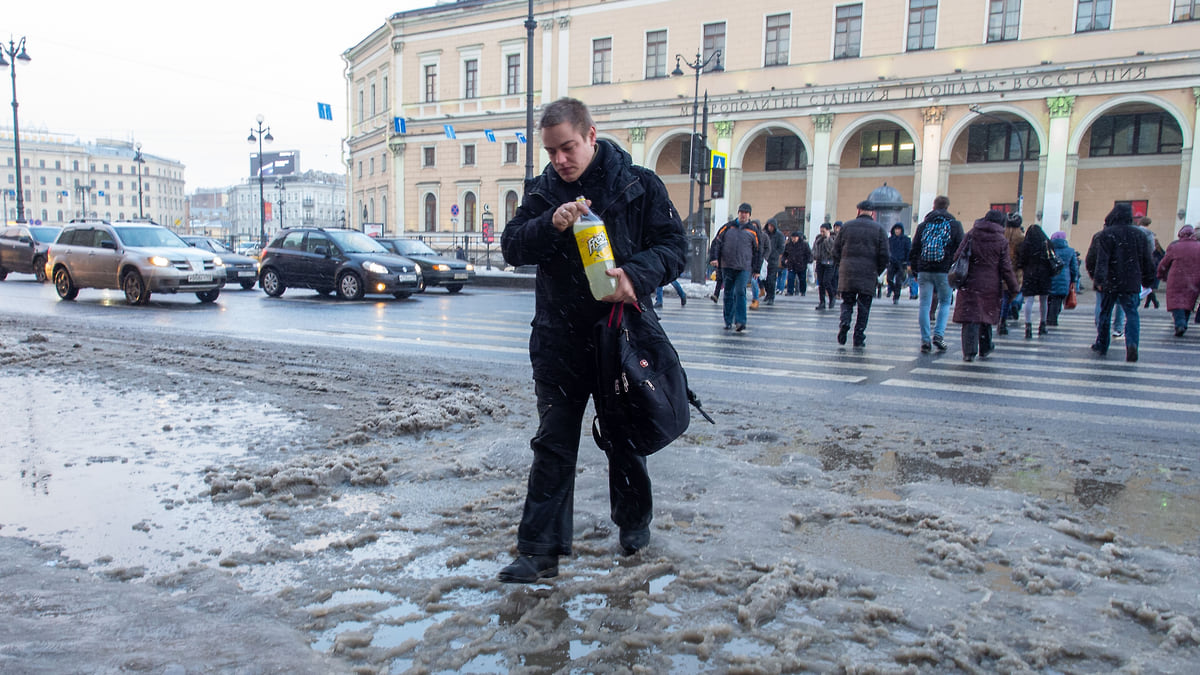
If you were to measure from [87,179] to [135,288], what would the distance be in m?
131

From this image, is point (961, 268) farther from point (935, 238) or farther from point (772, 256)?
point (772, 256)

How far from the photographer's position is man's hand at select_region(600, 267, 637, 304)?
294 cm

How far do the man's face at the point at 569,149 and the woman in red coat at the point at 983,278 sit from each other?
721cm

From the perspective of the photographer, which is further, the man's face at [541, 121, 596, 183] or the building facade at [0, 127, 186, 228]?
the building facade at [0, 127, 186, 228]

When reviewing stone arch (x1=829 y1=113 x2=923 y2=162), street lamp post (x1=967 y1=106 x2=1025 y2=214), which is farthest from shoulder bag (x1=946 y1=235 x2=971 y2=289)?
stone arch (x1=829 y1=113 x2=923 y2=162)

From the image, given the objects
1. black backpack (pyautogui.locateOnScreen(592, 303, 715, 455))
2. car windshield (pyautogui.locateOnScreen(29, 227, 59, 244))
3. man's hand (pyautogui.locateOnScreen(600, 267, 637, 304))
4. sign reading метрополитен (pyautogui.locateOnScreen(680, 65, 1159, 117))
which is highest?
sign reading метрополитен (pyautogui.locateOnScreen(680, 65, 1159, 117))

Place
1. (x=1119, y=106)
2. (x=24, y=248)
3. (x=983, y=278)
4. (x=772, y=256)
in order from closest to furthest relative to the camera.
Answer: (x=983, y=278)
(x=772, y=256)
(x=24, y=248)
(x=1119, y=106)

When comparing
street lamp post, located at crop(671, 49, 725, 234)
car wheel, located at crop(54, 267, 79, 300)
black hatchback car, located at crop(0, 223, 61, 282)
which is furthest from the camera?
street lamp post, located at crop(671, 49, 725, 234)

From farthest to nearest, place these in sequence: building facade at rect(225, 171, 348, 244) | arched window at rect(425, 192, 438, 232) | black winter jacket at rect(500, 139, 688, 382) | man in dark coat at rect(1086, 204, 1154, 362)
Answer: building facade at rect(225, 171, 348, 244) → arched window at rect(425, 192, 438, 232) → man in dark coat at rect(1086, 204, 1154, 362) → black winter jacket at rect(500, 139, 688, 382)

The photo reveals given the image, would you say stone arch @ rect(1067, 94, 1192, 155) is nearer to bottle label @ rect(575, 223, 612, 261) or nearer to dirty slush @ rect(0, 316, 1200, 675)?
dirty slush @ rect(0, 316, 1200, 675)

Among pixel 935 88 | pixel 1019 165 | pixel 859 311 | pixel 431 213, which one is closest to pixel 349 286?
pixel 859 311

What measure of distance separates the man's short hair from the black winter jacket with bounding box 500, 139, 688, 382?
4.6 inches

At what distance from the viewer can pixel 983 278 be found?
923 centimetres

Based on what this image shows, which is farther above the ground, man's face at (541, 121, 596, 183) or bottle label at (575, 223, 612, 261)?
man's face at (541, 121, 596, 183)
